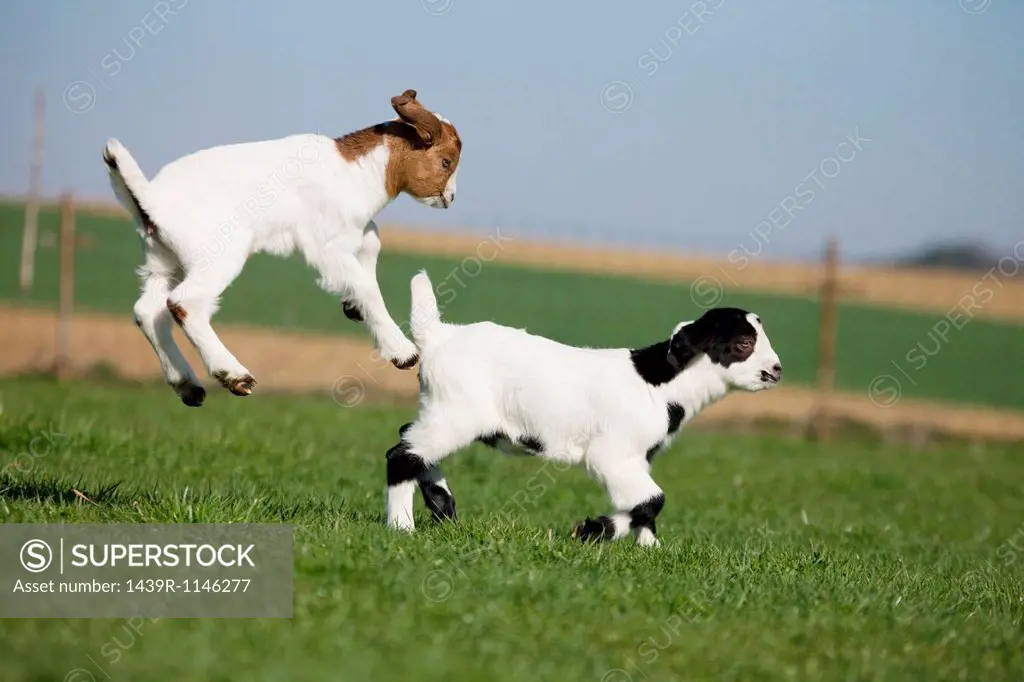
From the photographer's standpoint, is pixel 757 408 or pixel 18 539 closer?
pixel 18 539

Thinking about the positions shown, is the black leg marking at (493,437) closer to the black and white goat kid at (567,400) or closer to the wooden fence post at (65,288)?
the black and white goat kid at (567,400)

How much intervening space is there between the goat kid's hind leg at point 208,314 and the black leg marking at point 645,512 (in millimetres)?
2202

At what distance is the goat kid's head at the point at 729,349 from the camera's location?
707 cm

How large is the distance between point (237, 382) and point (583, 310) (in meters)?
21.9

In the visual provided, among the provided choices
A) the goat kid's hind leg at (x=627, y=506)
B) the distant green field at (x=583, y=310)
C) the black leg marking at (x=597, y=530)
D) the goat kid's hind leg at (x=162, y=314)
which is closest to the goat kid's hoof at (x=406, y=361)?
the goat kid's hind leg at (x=162, y=314)

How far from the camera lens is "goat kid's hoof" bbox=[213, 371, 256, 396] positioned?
6.33m

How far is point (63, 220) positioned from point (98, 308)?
26.6 feet

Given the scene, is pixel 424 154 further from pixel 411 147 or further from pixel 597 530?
pixel 597 530

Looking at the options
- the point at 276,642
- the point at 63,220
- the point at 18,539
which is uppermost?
the point at 63,220

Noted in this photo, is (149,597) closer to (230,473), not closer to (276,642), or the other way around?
(276,642)

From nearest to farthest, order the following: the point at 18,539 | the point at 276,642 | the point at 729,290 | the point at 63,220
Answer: the point at 276,642
the point at 18,539
the point at 63,220
the point at 729,290

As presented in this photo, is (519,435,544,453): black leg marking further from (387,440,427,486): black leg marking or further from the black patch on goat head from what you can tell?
the black patch on goat head

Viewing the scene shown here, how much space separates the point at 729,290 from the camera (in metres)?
30.1

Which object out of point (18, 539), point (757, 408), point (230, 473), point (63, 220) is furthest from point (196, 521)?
point (757, 408)
